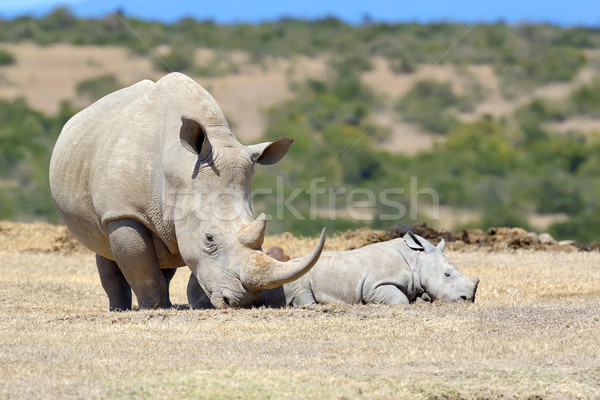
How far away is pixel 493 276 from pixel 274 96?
141 feet

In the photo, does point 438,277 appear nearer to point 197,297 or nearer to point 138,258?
point 197,297

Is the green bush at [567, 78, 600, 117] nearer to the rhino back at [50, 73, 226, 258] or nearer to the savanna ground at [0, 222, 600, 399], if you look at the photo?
the savanna ground at [0, 222, 600, 399]

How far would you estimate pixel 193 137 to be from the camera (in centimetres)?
938

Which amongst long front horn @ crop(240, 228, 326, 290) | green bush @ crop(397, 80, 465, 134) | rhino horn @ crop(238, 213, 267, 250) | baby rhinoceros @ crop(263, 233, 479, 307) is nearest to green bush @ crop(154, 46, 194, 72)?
green bush @ crop(397, 80, 465, 134)

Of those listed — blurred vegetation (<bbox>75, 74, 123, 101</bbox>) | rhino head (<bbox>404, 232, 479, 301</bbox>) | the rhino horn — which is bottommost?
blurred vegetation (<bbox>75, 74, 123, 101</bbox>)

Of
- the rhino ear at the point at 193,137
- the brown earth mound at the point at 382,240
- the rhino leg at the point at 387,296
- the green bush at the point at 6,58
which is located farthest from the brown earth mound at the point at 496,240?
the green bush at the point at 6,58

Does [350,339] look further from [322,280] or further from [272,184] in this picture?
[272,184]

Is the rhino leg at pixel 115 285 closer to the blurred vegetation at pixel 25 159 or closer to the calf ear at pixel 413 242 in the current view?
the calf ear at pixel 413 242

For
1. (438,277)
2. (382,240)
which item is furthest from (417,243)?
(382,240)

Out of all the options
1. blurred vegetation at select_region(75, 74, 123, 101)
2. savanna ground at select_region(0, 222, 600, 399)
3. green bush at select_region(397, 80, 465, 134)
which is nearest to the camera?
savanna ground at select_region(0, 222, 600, 399)

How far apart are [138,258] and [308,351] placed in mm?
2603

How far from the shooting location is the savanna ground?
6465 millimetres

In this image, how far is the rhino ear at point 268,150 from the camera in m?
9.85

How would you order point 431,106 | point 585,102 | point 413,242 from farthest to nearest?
point 431,106 < point 585,102 < point 413,242
